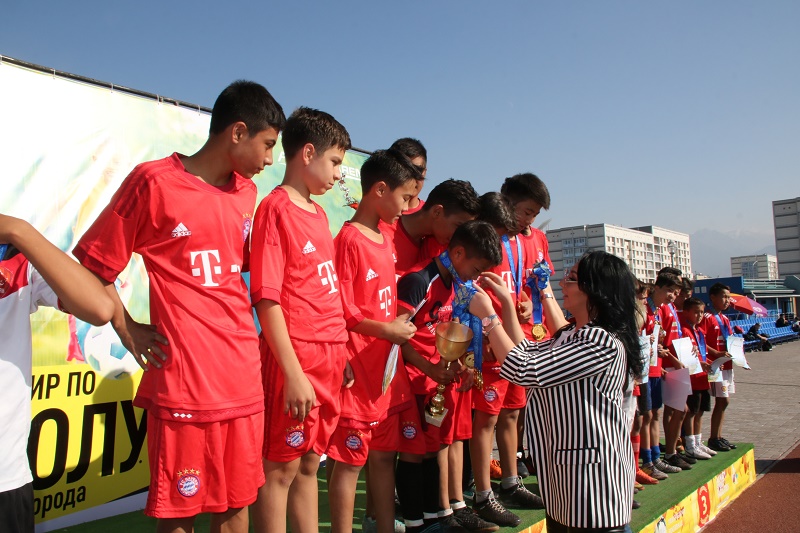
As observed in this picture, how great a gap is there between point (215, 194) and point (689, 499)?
13.3 feet

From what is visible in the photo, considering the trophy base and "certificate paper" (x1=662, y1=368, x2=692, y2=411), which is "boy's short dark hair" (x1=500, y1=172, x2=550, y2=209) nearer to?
the trophy base

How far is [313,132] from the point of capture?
7.92 feet

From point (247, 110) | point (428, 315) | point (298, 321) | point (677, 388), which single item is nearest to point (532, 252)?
point (428, 315)

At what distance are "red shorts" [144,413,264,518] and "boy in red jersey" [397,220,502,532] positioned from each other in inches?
42.3

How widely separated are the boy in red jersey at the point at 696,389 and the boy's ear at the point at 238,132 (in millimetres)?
5523

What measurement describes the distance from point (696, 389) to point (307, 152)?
538 centimetres

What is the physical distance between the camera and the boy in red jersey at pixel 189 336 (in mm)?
1729

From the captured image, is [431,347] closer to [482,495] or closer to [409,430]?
[409,430]

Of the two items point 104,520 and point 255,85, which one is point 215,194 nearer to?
point 255,85

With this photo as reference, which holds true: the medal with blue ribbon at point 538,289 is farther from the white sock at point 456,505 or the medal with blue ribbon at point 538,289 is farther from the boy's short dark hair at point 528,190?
the white sock at point 456,505

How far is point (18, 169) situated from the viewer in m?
3.46

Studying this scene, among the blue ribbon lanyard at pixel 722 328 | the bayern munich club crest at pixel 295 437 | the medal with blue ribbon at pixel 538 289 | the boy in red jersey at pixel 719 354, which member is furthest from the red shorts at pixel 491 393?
the blue ribbon lanyard at pixel 722 328

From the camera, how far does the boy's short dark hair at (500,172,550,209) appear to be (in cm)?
412

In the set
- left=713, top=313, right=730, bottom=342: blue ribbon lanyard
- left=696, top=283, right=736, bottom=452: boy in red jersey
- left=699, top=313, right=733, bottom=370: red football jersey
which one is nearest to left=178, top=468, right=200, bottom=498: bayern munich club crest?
left=696, top=283, right=736, bottom=452: boy in red jersey
